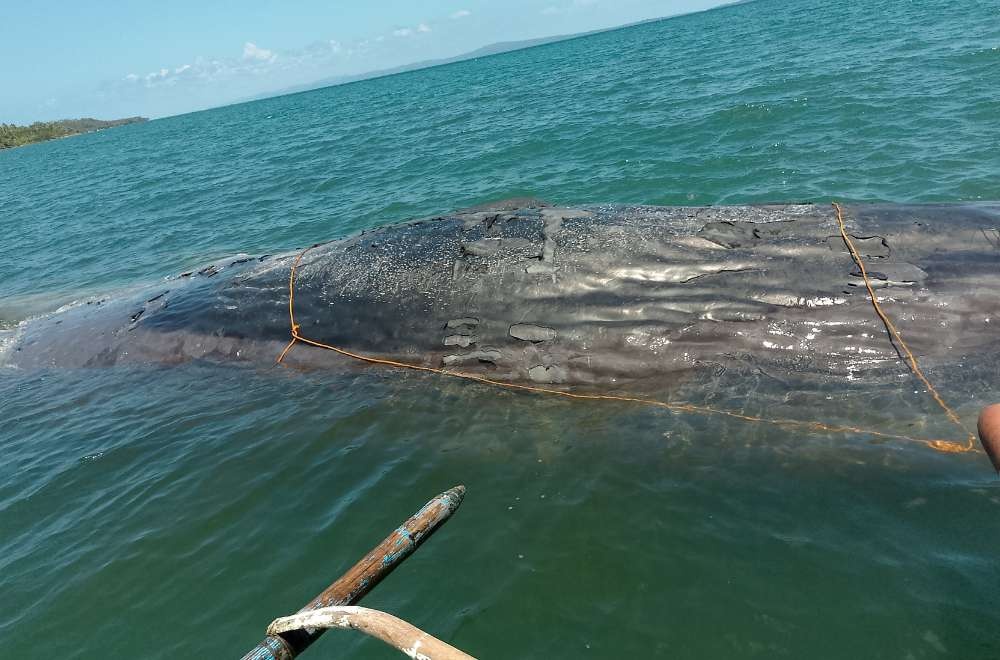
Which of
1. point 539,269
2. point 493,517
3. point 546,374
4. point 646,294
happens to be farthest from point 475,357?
point 493,517

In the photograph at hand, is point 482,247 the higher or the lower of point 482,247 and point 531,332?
the higher

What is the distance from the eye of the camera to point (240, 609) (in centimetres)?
436

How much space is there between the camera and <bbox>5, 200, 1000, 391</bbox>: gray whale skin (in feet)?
18.2

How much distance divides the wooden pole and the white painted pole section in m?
0.09

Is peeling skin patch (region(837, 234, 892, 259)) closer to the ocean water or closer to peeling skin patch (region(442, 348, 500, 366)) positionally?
the ocean water

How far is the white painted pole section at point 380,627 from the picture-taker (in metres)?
2.50

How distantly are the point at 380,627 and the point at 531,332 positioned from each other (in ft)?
12.9

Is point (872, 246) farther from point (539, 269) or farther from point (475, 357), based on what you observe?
point (475, 357)

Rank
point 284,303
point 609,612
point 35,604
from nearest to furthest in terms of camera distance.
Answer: point 609,612 < point 35,604 < point 284,303

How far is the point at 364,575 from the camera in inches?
139

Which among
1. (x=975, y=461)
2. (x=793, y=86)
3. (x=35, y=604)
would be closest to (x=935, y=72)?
(x=793, y=86)

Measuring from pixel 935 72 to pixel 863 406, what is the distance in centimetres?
1798

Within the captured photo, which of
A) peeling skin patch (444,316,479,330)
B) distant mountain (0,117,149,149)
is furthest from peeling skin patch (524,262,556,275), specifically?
distant mountain (0,117,149,149)

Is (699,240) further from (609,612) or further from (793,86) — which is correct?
(793,86)
